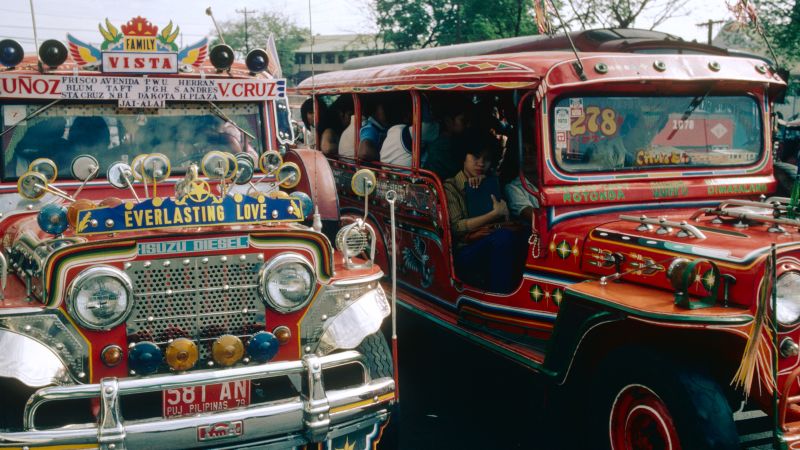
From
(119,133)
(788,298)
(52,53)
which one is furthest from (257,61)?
(788,298)

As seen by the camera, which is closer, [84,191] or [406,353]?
[84,191]

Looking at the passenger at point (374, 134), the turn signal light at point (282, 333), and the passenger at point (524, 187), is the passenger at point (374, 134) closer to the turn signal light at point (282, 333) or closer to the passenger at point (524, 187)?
the passenger at point (524, 187)

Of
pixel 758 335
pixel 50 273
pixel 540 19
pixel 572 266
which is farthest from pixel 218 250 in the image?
pixel 540 19

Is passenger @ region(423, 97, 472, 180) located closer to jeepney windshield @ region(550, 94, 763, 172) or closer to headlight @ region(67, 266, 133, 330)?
jeepney windshield @ region(550, 94, 763, 172)

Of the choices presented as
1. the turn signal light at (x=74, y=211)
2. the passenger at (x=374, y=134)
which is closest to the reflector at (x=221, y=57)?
the turn signal light at (x=74, y=211)

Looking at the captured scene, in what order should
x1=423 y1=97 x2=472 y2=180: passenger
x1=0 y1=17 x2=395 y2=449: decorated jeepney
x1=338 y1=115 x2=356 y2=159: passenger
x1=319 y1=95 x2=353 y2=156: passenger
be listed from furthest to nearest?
x1=319 y1=95 x2=353 y2=156: passenger
x1=338 y1=115 x2=356 y2=159: passenger
x1=423 y1=97 x2=472 y2=180: passenger
x1=0 y1=17 x2=395 y2=449: decorated jeepney

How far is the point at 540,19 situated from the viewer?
16.9ft

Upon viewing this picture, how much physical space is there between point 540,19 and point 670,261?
203 centimetres

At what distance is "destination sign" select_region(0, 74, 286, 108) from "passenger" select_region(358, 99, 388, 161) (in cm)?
189

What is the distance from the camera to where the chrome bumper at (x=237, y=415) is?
3074mm

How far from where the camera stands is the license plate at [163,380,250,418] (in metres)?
3.35

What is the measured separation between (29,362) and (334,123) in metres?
5.77

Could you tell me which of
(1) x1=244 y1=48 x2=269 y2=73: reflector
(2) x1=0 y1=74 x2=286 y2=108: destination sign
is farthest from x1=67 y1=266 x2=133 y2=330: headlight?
(1) x1=244 y1=48 x2=269 y2=73: reflector

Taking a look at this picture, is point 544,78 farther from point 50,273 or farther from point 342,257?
point 50,273
